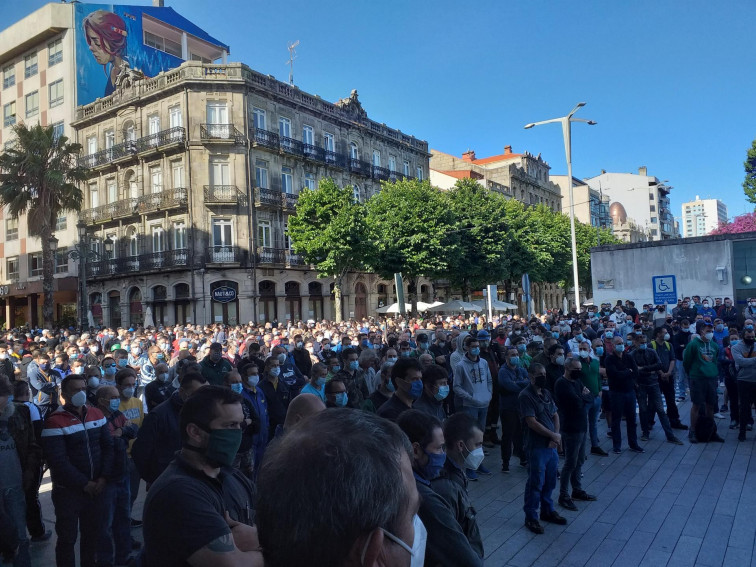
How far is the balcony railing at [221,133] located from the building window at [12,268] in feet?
68.5

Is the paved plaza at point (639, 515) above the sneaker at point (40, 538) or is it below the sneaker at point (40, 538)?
below

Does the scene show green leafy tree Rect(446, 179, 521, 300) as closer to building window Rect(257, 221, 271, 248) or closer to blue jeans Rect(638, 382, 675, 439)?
building window Rect(257, 221, 271, 248)

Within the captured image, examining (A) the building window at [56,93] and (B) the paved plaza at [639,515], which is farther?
(A) the building window at [56,93]

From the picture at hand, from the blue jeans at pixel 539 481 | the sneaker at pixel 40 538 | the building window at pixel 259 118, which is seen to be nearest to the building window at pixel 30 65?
the building window at pixel 259 118

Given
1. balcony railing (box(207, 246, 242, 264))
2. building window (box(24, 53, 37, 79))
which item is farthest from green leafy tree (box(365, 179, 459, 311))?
building window (box(24, 53, 37, 79))

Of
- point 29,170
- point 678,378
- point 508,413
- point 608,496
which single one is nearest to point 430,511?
point 608,496

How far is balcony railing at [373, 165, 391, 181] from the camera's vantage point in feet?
139

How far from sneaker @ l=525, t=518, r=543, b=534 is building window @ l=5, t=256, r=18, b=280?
45.9 meters

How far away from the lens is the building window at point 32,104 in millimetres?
41062

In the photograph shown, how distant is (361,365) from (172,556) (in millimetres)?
7629

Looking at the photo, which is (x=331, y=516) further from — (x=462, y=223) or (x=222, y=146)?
(x=462, y=223)

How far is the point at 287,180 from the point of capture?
35969mm

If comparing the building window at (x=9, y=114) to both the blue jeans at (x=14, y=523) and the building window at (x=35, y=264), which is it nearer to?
the building window at (x=35, y=264)

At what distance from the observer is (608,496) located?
720 cm
